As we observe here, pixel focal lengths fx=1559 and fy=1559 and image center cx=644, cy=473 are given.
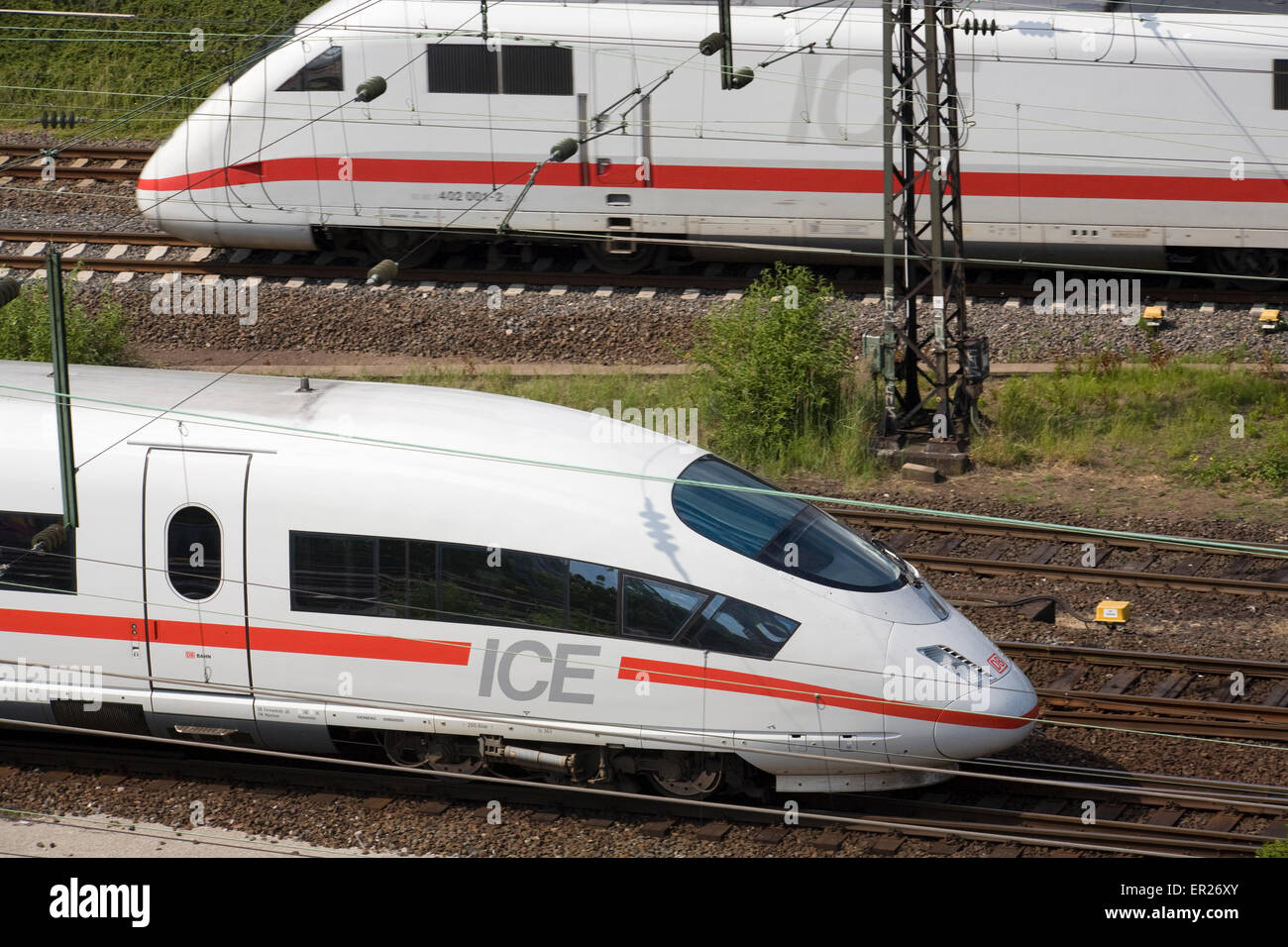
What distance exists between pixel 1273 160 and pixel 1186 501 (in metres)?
5.30

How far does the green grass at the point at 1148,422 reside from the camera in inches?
659

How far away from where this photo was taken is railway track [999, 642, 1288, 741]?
11305mm

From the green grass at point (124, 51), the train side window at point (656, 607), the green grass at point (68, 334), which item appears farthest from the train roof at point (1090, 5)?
the train side window at point (656, 607)

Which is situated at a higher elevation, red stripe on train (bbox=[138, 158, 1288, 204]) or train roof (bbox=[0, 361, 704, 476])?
red stripe on train (bbox=[138, 158, 1288, 204])

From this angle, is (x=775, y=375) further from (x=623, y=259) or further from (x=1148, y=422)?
(x=623, y=259)

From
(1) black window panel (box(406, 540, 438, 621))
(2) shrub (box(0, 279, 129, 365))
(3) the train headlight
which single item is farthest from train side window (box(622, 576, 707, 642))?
(2) shrub (box(0, 279, 129, 365))

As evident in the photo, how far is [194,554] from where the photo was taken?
9.91 m

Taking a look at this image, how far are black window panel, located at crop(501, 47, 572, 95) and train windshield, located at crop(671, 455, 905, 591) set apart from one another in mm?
10485

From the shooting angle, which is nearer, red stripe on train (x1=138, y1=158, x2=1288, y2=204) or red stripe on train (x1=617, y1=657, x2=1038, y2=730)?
red stripe on train (x1=617, y1=657, x2=1038, y2=730)

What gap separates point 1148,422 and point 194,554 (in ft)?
37.9

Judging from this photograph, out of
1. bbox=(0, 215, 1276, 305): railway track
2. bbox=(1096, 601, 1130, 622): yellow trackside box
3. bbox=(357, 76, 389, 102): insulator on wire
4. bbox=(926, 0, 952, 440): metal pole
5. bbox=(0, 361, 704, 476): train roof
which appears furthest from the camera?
bbox=(0, 215, 1276, 305): railway track

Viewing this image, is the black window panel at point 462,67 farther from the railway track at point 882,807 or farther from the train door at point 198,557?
the railway track at point 882,807

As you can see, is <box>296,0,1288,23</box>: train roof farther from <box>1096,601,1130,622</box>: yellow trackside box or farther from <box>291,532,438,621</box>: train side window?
<box>291,532,438,621</box>: train side window

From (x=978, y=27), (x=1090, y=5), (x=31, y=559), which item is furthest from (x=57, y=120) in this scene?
(x=31, y=559)
